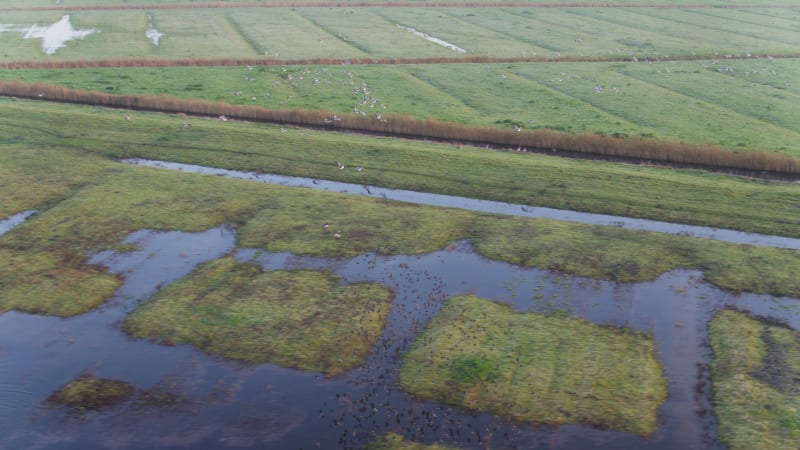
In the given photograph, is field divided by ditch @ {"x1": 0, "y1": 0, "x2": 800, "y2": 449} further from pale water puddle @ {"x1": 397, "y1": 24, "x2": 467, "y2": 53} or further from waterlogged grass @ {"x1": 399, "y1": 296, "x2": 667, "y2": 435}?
pale water puddle @ {"x1": 397, "y1": 24, "x2": 467, "y2": 53}

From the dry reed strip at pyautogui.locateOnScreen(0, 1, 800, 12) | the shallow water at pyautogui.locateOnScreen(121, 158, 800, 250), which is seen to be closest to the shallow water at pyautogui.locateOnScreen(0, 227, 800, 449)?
the shallow water at pyautogui.locateOnScreen(121, 158, 800, 250)

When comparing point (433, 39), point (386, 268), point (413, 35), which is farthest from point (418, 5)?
point (386, 268)

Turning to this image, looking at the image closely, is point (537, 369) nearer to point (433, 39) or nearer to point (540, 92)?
point (540, 92)

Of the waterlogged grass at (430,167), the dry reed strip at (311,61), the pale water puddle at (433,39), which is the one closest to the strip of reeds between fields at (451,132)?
the waterlogged grass at (430,167)

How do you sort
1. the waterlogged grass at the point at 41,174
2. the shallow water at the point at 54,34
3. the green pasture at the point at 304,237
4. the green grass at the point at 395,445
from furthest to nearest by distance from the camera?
the shallow water at the point at 54,34 → the waterlogged grass at the point at 41,174 → the green pasture at the point at 304,237 → the green grass at the point at 395,445

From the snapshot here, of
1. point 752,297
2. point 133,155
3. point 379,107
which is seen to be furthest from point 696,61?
point 133,155

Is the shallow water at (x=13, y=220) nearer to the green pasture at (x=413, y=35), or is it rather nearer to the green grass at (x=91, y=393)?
the green grass at (x=91, y=393)

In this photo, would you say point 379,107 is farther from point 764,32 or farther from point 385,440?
point 764,32
